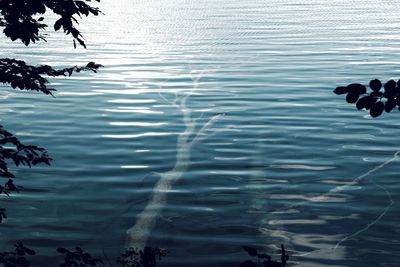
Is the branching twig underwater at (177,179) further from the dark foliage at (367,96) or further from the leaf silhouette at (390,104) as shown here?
the dark foliage at (367,96)

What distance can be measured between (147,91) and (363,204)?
1297cm

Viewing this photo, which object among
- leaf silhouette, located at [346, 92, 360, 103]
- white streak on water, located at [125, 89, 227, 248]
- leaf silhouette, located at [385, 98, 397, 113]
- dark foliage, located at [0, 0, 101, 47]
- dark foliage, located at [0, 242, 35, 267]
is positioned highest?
dark foliage, located at [0, 0, 101, 47]

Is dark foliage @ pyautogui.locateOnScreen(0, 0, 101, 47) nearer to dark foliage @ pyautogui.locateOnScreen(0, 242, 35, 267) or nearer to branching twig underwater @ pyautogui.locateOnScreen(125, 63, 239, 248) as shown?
dark foliage @ pyautogui.locateOnScreen(0, 242, 35, 267)

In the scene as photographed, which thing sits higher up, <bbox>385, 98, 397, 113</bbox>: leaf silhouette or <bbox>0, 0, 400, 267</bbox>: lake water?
<bbox>385, 98, 397, 113</bbox>: leaf silhouette

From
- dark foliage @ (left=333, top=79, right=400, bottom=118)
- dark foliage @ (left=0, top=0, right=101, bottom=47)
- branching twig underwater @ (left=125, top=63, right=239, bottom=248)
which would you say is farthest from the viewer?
branching twig underwater @ (left=125, top=63, right=239, bottom=248)

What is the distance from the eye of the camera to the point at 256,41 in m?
37.9

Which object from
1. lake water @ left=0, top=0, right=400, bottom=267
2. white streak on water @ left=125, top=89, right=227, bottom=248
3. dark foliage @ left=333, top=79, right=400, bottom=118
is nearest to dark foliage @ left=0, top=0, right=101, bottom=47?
dark foliage @ left=333, top=79, right=400, bottom=118

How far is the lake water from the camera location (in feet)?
36.7

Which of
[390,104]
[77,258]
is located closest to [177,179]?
[77,258]

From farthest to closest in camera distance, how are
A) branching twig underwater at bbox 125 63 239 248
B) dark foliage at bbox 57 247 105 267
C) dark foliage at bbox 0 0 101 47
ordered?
branching twig underwater at bbox 125 63 239 248 → dark foliage at bbox 57 247 105 267 → dark foliage at bbox 0 0 101 47

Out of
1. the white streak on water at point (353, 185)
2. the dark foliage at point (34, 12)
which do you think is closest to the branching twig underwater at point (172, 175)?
the white streak on water at point (353, 185)

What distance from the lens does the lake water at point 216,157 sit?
36.7 feet

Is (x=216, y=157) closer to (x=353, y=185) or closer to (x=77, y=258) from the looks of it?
(x=353, y=185)

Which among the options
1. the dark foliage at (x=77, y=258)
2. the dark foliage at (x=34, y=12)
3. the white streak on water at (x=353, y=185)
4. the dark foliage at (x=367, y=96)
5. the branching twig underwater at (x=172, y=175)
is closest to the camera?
the dark foliage at (x=367, y=96)
